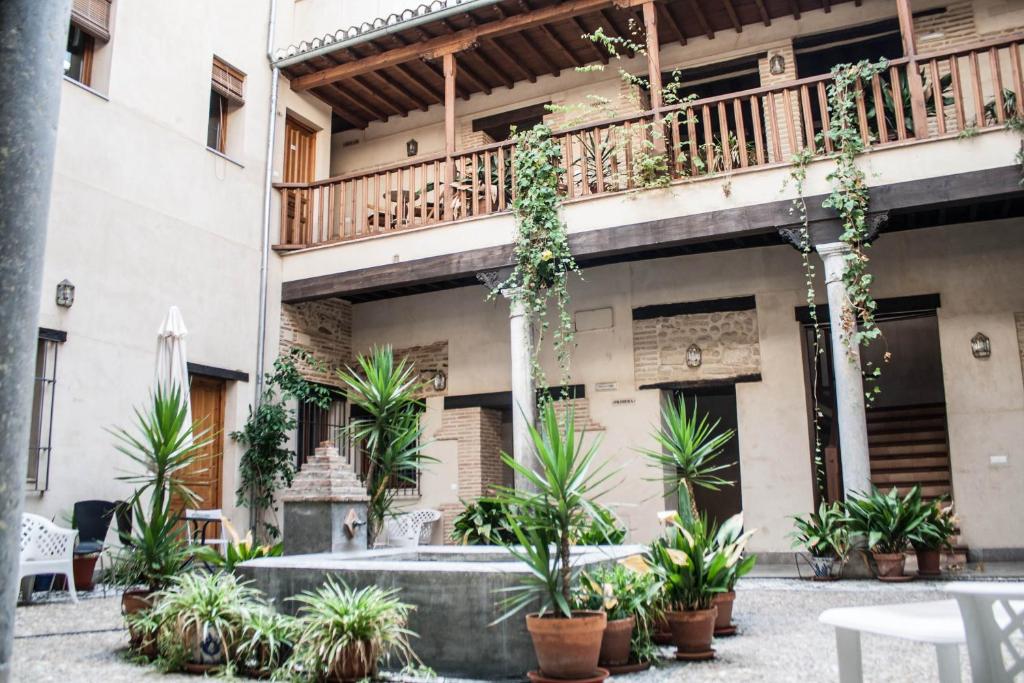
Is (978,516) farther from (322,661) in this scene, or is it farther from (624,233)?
(322,661)

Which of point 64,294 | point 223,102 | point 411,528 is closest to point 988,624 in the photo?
point 64,294

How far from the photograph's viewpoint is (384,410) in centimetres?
635

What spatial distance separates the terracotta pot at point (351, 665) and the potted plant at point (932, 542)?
17.1 feet

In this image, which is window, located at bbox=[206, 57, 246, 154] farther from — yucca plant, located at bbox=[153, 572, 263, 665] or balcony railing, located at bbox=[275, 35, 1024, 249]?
yucca plant, located at bbox=[153, 572, 263, 665]

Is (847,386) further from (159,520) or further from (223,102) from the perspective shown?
(223,102)

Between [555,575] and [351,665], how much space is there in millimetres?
1047

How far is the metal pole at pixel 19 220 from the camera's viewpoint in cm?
109

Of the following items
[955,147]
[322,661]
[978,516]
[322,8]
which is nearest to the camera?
[322,661]

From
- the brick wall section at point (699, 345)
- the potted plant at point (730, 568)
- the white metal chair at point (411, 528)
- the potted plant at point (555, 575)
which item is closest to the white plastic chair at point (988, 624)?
the potted plant at point (555, 575)

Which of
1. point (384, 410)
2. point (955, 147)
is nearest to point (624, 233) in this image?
point (955, 147)

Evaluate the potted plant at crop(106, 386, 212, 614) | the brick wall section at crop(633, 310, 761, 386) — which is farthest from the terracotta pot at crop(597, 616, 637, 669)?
the brick wall section at crop(633, 310, 761, 386)

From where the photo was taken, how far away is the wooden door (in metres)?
9.72

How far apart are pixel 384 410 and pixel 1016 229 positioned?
7.01 meters

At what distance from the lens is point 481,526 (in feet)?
27.6
